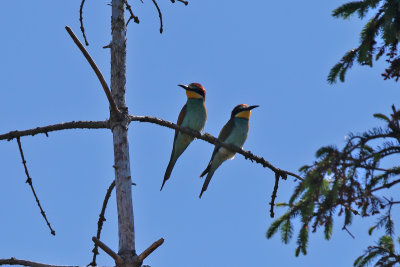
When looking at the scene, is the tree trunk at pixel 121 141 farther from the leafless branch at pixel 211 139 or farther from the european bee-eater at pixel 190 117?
the european bee-eater at pixel 190 117

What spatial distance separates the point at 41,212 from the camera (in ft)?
16.0

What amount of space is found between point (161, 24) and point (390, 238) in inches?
109

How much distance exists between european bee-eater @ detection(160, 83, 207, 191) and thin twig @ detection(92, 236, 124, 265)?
9.69 ft

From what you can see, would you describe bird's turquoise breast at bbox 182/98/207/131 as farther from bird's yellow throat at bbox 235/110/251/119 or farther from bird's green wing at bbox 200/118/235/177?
bird's yellow throat at bbox 235/110/251/119

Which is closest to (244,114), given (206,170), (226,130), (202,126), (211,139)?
(226,130)

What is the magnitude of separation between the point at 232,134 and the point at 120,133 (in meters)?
3.40

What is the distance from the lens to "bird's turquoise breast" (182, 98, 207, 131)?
26.1 ft

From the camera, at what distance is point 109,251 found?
4.24 metres

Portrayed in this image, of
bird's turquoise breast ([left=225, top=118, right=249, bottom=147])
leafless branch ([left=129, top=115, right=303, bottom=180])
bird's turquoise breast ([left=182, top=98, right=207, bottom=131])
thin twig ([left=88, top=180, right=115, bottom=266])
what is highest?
bird's turquoise breast ([left=182, top=98, right=207, bottom=131])

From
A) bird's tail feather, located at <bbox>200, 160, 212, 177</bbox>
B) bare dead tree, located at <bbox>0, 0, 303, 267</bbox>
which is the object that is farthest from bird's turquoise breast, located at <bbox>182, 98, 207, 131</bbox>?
bare dead tree, located at <bbox>0, 0, 303, 267</bbox>

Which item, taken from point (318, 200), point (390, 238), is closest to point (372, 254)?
point (390, 238)

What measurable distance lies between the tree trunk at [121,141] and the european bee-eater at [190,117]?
2.30 m

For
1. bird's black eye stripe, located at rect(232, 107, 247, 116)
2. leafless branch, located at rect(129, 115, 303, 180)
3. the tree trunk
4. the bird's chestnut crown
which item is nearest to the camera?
the tree trunk

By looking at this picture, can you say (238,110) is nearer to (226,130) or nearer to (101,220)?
(226,130)
